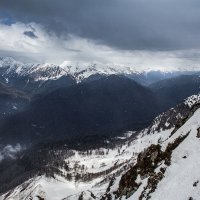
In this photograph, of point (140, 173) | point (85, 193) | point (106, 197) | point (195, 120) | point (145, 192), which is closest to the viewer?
point (145, 192)

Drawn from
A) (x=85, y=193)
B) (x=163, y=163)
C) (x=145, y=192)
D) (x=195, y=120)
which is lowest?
(x=85, y=193)

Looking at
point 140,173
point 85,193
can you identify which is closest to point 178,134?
point 140,173

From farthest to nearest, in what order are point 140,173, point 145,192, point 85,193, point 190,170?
point 85,193, point 140,173, point 145,192, point 190,170

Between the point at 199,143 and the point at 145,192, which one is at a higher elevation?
the point at 199,143

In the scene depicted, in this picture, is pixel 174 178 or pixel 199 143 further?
pixel 199 143

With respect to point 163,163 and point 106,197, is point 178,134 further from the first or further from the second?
point 106,197

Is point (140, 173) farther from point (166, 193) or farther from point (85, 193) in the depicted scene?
point (85, 193)

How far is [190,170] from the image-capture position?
9331cm

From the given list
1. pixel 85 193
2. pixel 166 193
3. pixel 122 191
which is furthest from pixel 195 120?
pixel 85 193

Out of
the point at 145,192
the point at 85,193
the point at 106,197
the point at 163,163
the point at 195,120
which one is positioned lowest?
the point at 85,193

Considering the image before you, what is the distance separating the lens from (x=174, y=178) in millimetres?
95000

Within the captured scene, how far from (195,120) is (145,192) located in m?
33.9

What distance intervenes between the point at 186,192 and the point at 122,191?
3716 centimetres

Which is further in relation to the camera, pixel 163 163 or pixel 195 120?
pixel 195 120
